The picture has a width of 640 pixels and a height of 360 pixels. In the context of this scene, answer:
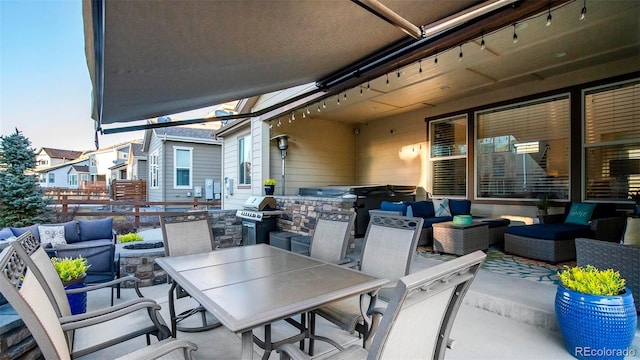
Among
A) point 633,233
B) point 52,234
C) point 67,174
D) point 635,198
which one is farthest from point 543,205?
point 67,174

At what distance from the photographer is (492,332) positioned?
2674 mm

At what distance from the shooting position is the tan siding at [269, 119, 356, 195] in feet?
24.4

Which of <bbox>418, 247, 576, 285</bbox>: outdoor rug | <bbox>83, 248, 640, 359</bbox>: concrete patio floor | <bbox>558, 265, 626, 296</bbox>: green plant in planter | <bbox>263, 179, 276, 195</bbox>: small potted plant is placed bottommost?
<bbox>83, 248, 640, 359</bbox>: concrete patio floor

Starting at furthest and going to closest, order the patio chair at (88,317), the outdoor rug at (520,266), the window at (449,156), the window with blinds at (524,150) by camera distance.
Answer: the window at (449,156), the window with blinds at (524,150), the outdoor rug at (520,266), the patio chair at (88,317)

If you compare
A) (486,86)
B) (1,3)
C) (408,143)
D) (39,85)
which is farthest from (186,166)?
(486,86)

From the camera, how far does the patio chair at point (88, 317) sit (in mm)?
1622

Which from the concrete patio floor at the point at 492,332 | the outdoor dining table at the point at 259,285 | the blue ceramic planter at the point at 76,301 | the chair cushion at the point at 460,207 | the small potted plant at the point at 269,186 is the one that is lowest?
the concrete patio floor at the point at 492,332

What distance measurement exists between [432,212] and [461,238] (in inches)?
72.2

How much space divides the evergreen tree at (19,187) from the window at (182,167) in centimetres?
476

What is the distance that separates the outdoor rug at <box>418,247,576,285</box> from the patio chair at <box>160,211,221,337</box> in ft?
→ 11.2

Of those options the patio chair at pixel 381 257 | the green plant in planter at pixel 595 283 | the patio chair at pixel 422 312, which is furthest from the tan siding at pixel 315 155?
the patio chair at pixel 422 312

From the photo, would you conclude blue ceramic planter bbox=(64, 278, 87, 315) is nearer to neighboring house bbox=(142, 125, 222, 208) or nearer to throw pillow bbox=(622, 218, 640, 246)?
throw pillow bbox=(622, 218, 640, 246)

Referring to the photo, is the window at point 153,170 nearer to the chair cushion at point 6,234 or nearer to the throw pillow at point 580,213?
the chair cushion at point 6,234

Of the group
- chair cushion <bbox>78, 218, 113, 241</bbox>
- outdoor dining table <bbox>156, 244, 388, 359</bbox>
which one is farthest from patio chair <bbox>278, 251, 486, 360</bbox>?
chair cushion <bbox>78, 218, 113, 241</bbox>
